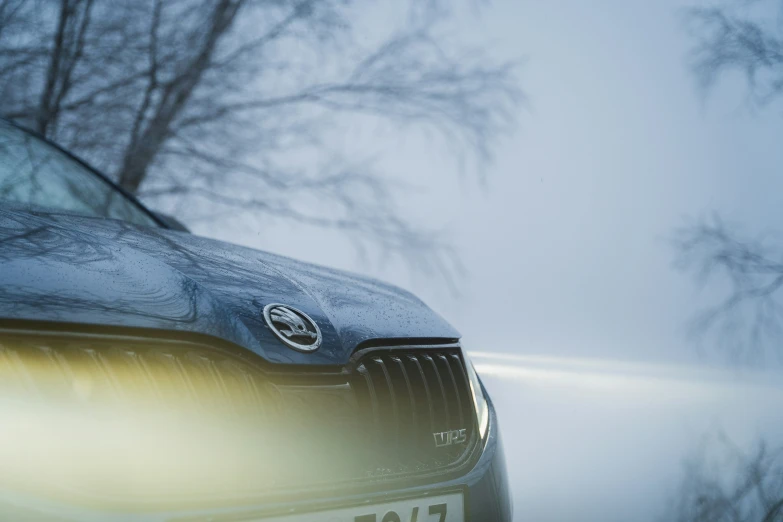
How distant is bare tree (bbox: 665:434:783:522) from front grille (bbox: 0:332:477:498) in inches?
72.5

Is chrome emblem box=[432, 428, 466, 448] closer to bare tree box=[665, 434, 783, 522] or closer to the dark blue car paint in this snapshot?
the dark blue car paint

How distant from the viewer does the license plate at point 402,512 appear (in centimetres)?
131

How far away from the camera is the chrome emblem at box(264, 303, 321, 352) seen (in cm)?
143

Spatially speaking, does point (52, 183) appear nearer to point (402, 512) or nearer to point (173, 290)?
point (173, 290)

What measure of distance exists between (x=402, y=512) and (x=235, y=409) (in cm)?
35

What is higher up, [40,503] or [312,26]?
[312,26]

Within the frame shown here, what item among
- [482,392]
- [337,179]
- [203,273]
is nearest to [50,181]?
[203,273]

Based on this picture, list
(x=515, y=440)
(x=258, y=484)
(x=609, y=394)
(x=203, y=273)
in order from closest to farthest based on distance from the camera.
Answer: (x=258, y=484) < (x=203, y=273) < (x=515, y=440) < (x=609, y=394)

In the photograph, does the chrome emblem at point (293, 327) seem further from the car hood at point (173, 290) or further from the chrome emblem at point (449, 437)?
the chrome emblem at point (449, 437)

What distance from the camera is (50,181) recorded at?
2355 millimetres

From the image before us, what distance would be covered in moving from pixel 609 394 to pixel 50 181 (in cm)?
246

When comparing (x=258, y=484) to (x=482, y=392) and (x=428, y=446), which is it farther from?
(x=482, y=392)

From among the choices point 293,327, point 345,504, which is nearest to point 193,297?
point 293,327

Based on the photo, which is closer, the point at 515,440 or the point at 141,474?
the point at 141,474
